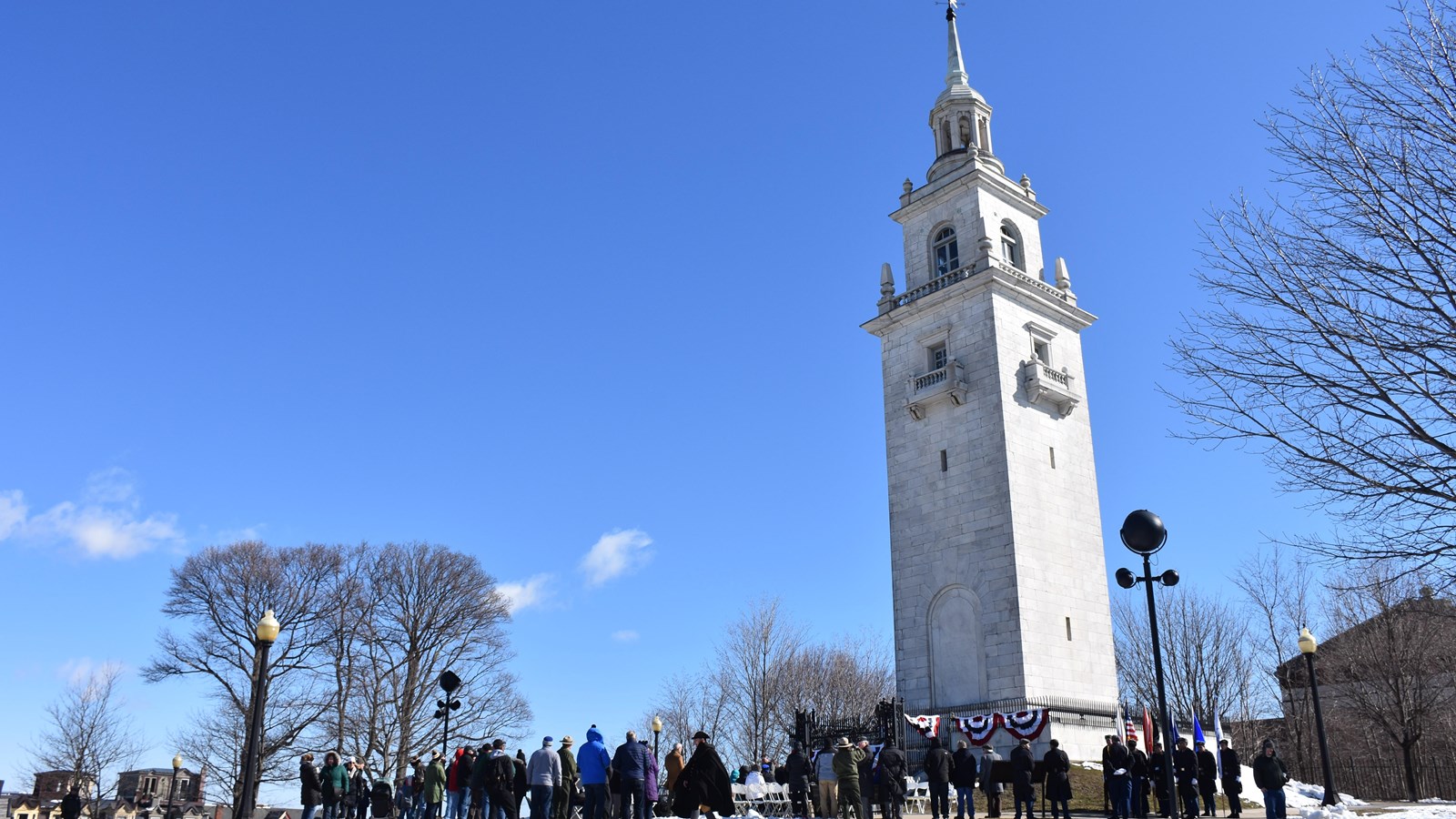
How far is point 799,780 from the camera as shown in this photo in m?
24.1

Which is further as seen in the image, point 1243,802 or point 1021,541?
point 1021,541

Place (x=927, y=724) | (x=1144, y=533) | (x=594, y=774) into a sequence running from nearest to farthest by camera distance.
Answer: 1. (x=1144, y=533)
2. (x=594, y=774)
3. (x=927, y=724)

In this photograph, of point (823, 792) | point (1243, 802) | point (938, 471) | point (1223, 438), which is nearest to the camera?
point (1223, 438)

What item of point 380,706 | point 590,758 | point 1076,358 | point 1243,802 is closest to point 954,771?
point 590,758

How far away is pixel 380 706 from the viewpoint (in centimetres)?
4344

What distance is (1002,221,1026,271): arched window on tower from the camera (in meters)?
40.2

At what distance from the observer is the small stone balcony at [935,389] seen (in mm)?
36188

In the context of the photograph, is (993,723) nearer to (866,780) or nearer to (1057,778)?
(1057,778)

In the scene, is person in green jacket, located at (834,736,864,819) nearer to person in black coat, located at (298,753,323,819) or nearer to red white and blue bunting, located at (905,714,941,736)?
person in black coat, located at (298,753,323,819)

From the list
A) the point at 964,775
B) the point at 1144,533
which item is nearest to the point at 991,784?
the point at 964,775

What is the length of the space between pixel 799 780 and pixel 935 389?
16.7 meters

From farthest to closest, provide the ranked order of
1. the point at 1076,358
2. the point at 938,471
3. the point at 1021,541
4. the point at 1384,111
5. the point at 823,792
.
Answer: the point at 1076,358 < the point at 938,471 < the point at 1021,541 < the point at 823,792 < the point at 1384,111

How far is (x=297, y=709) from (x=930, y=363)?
2836 centimetres

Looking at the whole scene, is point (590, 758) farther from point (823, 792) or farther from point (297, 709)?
point (297, 709)
